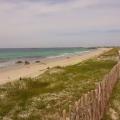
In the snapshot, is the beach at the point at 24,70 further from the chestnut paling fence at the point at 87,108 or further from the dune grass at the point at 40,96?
the chestnut paling fence at the point at 87,108

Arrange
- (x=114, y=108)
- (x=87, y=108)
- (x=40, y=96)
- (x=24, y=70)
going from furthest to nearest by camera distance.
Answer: (x=24, y=70), (x=40, y=96), (x=114, y=108), (x=87, y=108)

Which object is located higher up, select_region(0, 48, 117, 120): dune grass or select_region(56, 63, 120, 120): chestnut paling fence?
select_region(56, 63, 120, 120): chestnut paling fence

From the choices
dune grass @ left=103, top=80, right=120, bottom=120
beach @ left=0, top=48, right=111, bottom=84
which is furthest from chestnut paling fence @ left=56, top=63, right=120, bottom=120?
Result: beach @ left=0, top=48, right=111, bottom=84

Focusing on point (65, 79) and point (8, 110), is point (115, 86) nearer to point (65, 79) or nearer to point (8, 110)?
point (65, 79)

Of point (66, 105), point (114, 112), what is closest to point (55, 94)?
point (66, 105)

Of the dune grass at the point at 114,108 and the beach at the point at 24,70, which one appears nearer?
the dune grass at the point at 114,108

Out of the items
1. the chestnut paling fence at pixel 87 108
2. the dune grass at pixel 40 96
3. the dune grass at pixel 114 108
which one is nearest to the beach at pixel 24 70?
the dune grass at pixel 40 96

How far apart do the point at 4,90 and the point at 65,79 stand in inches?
262

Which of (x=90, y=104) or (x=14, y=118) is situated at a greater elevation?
(x=90, y=104)

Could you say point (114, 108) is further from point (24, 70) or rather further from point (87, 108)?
point (24, 70)

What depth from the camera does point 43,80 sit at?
1195 inches

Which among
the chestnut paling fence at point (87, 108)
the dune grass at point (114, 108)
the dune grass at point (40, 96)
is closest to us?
the chestnut paling fence at point (87, 108)

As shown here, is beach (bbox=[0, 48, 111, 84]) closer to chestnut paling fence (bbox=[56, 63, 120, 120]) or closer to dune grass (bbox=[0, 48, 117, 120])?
dune grass (bbox=[0, 48, 117, 120])

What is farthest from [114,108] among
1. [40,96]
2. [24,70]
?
[24,70]
